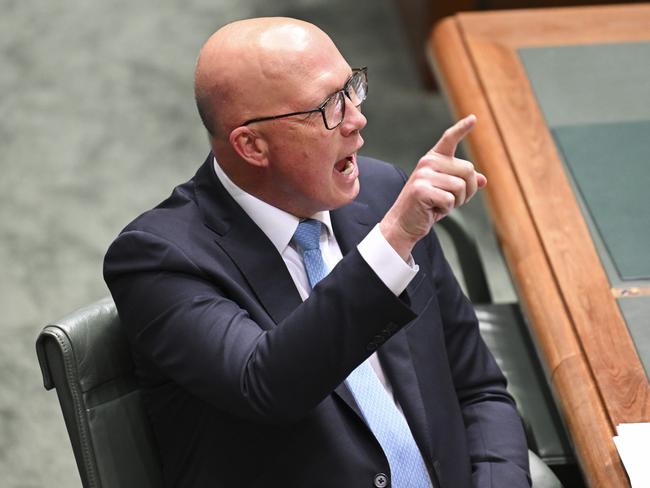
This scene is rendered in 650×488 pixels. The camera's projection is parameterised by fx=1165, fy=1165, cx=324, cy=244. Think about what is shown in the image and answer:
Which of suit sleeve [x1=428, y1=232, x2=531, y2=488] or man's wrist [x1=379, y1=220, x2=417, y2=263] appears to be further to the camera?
suit sleeve [x1=428, y1=232, x2=531, y2=488]

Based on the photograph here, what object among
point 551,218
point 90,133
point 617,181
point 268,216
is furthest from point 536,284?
point 90,133

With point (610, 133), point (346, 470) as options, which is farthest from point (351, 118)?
point (610, 133)

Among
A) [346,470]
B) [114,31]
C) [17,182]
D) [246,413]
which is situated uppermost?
[114,31]

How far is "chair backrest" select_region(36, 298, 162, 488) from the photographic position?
1.76 meters

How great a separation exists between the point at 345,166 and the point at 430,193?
30cm

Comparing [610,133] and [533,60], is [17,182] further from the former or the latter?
[610,133]

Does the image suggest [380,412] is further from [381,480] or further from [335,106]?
[335,106]

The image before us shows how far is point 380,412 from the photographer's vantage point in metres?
1.78

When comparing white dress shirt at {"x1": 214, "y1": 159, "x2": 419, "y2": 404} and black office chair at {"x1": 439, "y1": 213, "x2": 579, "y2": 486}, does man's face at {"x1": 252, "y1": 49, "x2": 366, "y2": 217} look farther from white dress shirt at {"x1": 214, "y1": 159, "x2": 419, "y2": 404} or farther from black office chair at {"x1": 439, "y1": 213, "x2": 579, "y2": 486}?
black office chair at {"x1": 439, "y1": 213, "x2": 579, "y2": 486}

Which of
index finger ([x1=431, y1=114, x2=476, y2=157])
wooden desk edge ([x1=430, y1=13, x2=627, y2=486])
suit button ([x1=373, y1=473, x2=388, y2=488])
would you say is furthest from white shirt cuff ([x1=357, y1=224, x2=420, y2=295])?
wooden desk edge ([x1=430, y1=13, x2=627, y2=486])

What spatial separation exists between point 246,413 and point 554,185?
1.06 m

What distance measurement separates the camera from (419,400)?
1.82 meters

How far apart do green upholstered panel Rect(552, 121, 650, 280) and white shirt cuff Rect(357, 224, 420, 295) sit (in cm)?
75

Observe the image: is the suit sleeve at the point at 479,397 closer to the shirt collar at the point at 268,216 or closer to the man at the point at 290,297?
the man at the point at 290,297
